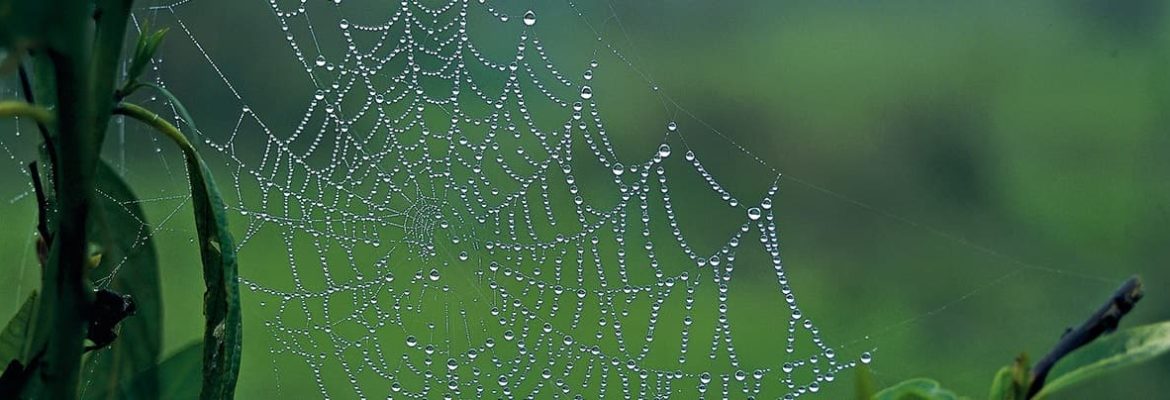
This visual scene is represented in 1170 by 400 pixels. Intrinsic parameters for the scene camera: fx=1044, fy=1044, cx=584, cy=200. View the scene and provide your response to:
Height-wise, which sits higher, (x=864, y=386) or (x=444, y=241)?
(x=444, y=241)

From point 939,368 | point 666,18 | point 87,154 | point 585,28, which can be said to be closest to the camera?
point 87,154

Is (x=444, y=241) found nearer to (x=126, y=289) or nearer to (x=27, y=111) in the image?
(x=126, y=289)

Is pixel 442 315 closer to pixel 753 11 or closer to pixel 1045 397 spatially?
pixel 753 11

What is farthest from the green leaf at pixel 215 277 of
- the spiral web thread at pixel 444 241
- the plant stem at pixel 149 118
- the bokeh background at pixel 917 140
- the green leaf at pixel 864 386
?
the bokeh background at pixel 917 140

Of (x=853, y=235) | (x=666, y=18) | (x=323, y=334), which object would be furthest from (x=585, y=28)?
(x=853, y=235)

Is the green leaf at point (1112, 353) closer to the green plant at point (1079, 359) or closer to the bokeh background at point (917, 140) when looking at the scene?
the green plant at point (1079, 359)

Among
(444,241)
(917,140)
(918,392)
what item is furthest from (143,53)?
(917,140)

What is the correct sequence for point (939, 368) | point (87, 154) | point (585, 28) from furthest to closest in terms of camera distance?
1. point (939, 368)
2. point (585, 28)
3. point (87, 154)
